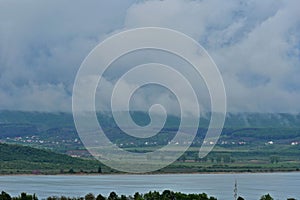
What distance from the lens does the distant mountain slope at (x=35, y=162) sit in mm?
76494

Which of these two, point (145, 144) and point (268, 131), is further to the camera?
point (268, 131)

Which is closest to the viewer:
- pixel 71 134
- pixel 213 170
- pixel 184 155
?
pixel 213 170

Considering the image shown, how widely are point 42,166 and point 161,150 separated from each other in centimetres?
4293

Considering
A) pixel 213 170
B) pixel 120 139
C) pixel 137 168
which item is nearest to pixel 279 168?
pixel 213 170

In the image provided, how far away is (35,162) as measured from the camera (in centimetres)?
8112

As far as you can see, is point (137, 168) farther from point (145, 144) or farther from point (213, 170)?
point (145, 144)

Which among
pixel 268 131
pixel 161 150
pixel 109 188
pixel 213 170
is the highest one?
pixel 268 131

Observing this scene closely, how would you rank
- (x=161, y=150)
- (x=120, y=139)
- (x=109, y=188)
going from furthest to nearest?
1. (x=120, y=139)
2. (x=161, y=150)
3. (x=109, y=188)

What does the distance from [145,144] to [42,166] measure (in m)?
54.5

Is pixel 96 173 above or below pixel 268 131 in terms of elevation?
below

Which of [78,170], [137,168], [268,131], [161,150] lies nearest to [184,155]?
[161,150]

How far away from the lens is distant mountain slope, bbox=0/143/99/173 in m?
76.5

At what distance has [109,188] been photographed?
53562 millimetres

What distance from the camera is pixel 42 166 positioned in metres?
78.6
